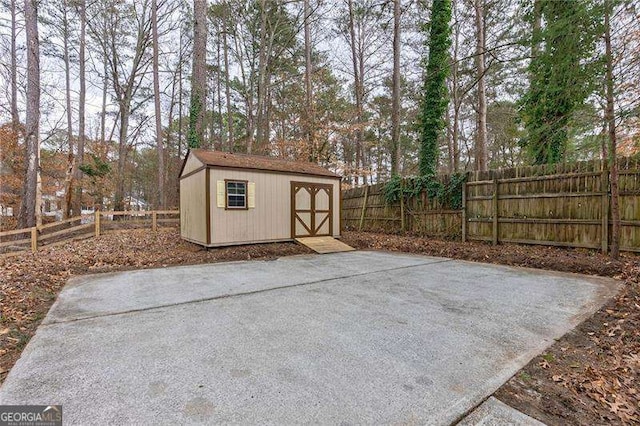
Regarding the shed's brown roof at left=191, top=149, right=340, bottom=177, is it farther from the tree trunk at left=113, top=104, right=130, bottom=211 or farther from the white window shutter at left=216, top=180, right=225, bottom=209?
the tree trunk at left=113, top=104, right=130, bottom=211

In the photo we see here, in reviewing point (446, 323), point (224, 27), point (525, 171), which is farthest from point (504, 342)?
point (224, 27)

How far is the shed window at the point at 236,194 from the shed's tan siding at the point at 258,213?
0.43ft

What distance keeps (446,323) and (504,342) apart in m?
0.53

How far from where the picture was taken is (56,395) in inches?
69.3

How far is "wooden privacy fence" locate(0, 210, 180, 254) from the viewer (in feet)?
24.5

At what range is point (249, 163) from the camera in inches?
314

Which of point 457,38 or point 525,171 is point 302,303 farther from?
point 457,38

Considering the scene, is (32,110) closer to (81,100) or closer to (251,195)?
(81,100)

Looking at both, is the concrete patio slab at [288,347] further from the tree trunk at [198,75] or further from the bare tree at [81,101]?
the bare tree at [81,101]

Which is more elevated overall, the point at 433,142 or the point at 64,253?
the point at 433,142

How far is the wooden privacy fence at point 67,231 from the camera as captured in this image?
748 centimetres

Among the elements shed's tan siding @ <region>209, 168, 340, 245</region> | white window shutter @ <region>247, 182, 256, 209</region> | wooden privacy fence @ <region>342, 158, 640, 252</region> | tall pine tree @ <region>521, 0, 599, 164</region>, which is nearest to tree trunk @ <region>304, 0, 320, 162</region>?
shed's tan siding @ <region>209, 168, 340, 245</region>

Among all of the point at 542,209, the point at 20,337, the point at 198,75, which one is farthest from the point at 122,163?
the point at 542,209
